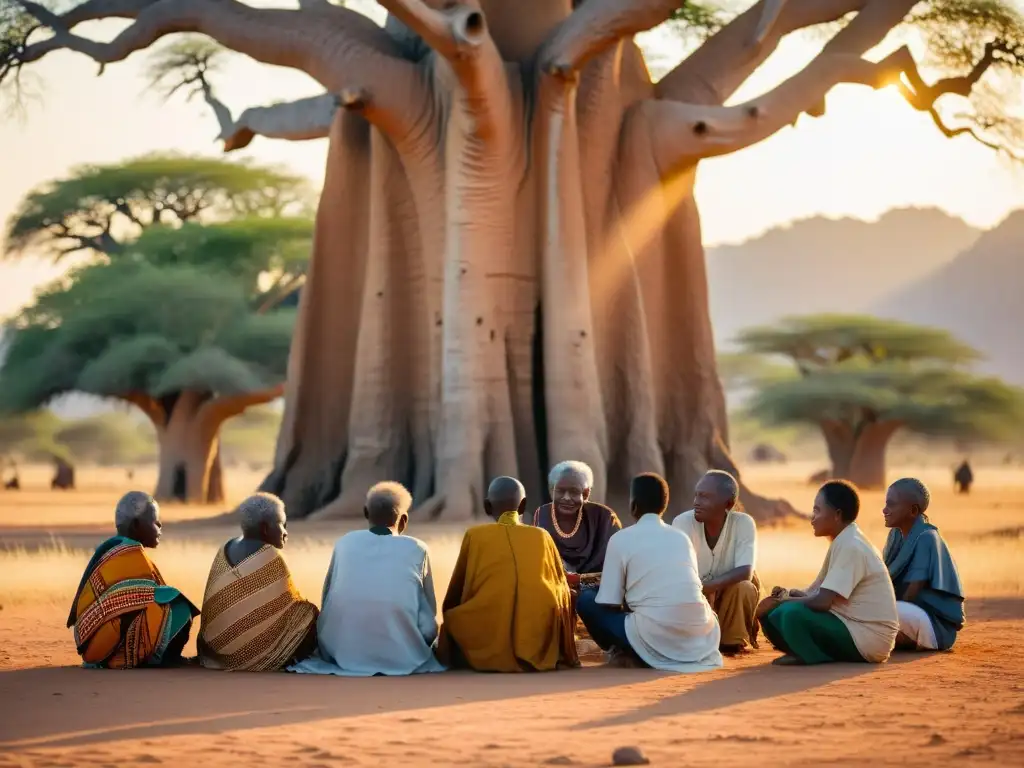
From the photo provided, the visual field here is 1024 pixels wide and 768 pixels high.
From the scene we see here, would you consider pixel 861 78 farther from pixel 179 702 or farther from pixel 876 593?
pixel 179 702

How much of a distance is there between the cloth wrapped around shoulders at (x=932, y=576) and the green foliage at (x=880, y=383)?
32.5 metres

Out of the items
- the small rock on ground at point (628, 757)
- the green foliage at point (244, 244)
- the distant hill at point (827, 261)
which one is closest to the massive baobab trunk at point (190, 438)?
the green foliage at point (244, 244)

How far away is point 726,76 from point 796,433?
75.8 metres

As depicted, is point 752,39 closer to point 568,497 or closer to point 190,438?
point 568,497

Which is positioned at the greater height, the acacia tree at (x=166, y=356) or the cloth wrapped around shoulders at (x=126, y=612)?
the acacia tree at (x=166, y=356)

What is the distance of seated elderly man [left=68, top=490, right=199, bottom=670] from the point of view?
7.93m

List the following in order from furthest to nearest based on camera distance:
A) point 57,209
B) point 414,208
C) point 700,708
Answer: point 57,209, point 414,208, point 700,708

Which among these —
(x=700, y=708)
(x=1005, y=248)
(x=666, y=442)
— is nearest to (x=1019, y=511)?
(x=666, y=442)

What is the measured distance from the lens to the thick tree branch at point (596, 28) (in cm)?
1548

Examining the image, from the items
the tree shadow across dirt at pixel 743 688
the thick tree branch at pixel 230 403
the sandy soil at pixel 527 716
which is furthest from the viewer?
the thick tree branch at pixel 230 403

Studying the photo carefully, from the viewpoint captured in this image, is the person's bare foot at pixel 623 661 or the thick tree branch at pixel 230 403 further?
the thick tree branch at pixel 230 403

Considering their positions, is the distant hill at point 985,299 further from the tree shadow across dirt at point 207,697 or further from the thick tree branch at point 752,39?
the tree shadow across dirt at point 207,697

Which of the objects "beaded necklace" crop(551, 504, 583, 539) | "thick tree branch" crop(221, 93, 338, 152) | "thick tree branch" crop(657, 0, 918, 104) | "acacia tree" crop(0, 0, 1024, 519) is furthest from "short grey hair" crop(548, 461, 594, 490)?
"thick tree branch" crop(657, 0, 918, 104)

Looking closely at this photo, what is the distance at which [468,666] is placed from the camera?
8102 millimetres
